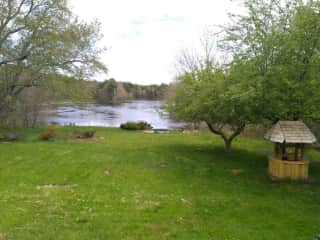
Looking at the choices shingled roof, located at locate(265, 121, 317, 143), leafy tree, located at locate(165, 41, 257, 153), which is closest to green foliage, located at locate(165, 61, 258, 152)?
leafy tree, located at locate(165, 41, 257, 153)

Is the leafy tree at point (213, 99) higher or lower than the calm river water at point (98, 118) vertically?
higher

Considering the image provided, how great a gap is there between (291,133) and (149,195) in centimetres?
528

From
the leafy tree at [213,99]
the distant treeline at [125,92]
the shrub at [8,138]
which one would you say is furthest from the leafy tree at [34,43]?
the distant treeline at [125,92]

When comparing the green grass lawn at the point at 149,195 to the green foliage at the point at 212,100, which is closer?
the green grass lawn at the point at 149,195

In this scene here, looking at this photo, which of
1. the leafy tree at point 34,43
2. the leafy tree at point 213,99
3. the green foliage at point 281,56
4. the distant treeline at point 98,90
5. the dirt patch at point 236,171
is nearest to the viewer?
the green foliage at point 281,56

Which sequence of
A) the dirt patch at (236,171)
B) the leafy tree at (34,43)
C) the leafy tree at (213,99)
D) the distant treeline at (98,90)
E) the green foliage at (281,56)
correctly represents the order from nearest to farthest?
the green foliage at (281,56) < the leafy tree at (213,99) < the dirt patch at (236,171) < the leafy tree at (34,43) < the distant treeline at (98,90)

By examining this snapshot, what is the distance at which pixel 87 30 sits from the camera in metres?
22.7

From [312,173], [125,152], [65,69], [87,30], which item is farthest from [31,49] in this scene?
[312,173]

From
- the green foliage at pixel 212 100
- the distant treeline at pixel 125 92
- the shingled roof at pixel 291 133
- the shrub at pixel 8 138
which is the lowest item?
the shrub at pixel 8 138

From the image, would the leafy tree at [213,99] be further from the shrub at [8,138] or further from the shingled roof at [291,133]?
the shrub at [8,138]

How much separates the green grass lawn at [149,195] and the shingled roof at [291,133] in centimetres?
154

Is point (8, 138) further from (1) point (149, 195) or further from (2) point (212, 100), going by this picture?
(1) point (149, 195)

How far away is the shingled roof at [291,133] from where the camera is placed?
10.7 m

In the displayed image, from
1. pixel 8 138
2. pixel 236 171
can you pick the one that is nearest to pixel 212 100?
pixel 236 171
